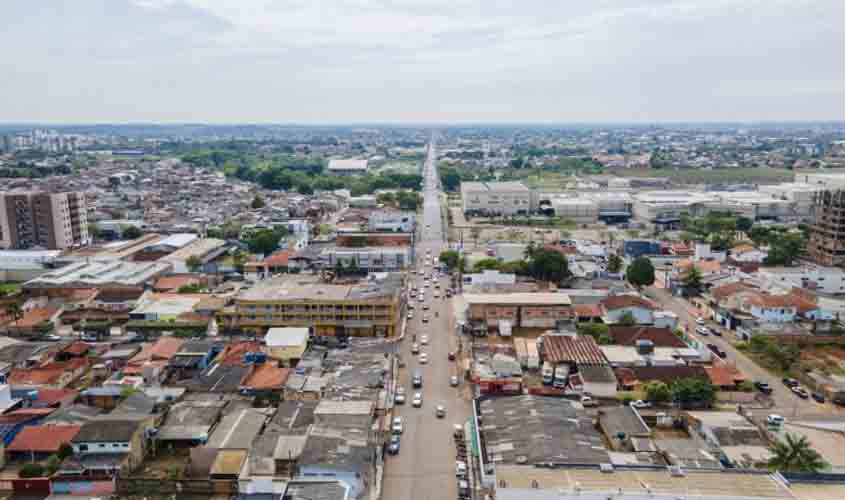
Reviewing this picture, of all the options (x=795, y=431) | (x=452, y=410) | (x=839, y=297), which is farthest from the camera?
(x=839, y=297)

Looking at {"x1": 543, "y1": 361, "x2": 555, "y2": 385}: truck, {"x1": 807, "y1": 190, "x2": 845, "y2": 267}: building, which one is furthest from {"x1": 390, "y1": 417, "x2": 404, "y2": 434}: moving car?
{"x1": 807, "y1": 190, "x2": 845, "y2": 267}: building

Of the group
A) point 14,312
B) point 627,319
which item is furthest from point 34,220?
point 627,319

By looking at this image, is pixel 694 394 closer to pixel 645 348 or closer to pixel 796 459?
pixel 645 348

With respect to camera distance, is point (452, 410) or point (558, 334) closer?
point (452, 410)

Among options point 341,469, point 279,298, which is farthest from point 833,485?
point 279,298

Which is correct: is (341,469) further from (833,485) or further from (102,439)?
(833,485)

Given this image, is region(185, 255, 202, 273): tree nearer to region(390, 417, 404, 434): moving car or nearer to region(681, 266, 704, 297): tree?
region(390, 417, 404, 434): moving car
